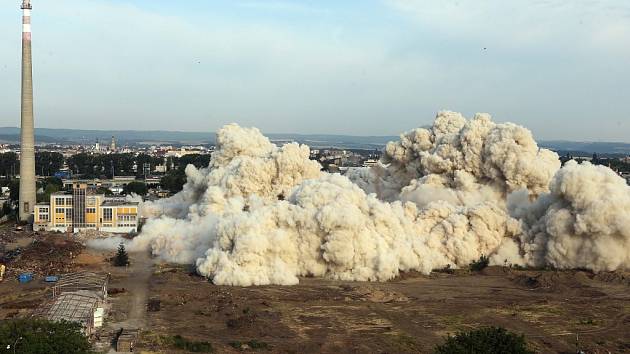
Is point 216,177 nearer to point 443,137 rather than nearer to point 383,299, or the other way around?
point 443,137

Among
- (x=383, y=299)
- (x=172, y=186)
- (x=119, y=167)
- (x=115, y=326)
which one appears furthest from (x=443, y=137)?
(x=119, y=167)

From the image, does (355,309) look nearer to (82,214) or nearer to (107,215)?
(107,215)

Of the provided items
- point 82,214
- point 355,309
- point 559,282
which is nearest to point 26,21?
point 82,214

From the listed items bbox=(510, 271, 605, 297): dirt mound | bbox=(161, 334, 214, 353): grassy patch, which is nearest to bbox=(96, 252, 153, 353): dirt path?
bbox=(161, 334, 214, 353): grassy patch

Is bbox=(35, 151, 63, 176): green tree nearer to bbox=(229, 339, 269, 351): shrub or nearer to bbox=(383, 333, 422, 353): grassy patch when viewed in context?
bbox=(229, 339, 269, 351): shrub

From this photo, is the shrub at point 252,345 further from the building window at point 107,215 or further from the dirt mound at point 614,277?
the building window at point 107,215
